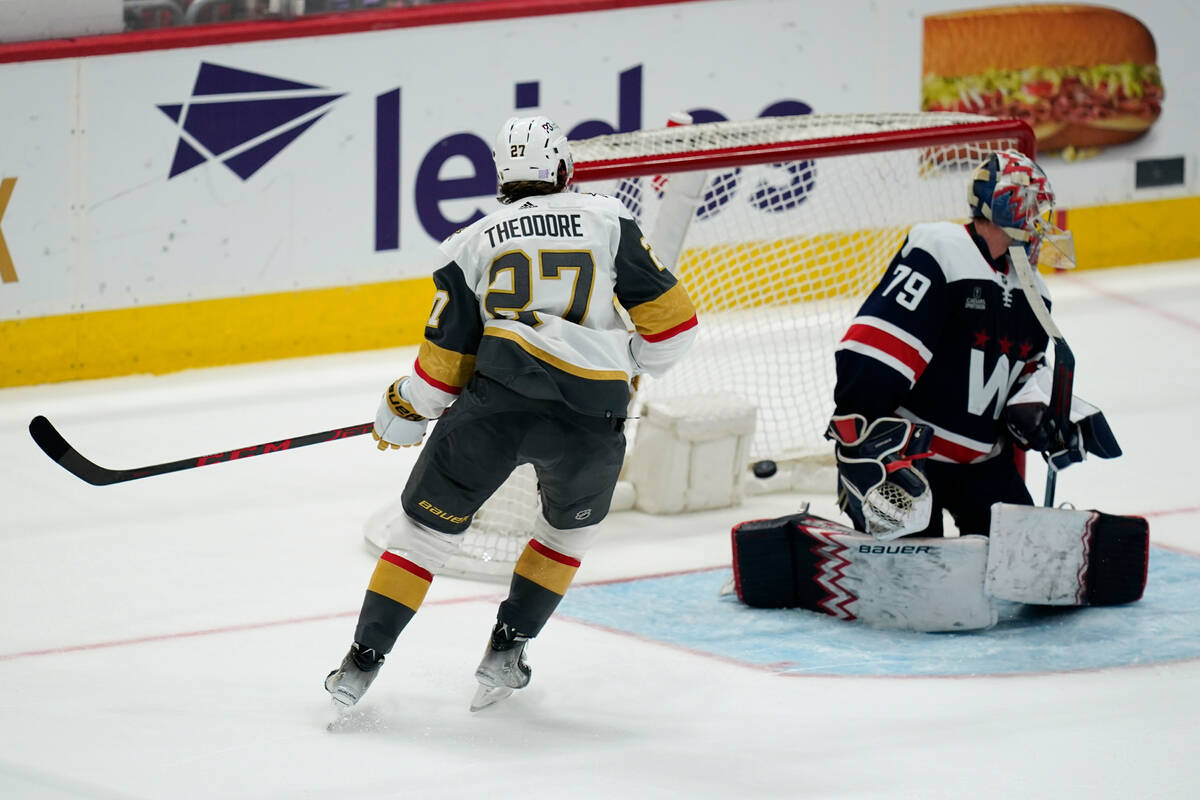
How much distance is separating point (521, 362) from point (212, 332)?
2.96 meters

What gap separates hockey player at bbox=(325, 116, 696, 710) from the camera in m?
3.27

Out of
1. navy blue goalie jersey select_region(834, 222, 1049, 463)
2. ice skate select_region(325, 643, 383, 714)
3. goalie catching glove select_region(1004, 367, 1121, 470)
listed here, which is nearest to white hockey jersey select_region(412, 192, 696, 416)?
ice skate select_region(325, 643, 383, 714)

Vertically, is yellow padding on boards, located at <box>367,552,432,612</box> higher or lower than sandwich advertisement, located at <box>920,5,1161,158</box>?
lower

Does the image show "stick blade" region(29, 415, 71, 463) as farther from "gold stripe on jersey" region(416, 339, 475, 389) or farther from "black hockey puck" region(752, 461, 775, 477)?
"black hockey puck" region(752, 461, 775, 477)

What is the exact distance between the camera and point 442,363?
3.33m

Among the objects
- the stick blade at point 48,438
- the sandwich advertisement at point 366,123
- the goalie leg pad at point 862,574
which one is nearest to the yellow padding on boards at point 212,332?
the sandwich advertisement at point 366,123

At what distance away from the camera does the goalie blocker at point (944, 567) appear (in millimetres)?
3887

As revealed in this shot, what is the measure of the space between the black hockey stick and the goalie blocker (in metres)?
0.94

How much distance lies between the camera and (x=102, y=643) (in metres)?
3.89

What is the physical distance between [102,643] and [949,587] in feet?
5.74

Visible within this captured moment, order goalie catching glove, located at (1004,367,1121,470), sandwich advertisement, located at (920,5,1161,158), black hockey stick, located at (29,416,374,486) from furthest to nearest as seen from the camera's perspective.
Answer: sandwich advertisement, located at (920,5,1161,158)
goalie catching glove, located at (1004,367,1121,470)
black hockey stick, located at (29,416,374,486)

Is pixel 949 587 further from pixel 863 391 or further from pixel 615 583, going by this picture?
pixel 615 583

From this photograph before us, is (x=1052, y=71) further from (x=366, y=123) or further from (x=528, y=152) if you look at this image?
(x=528, y=152)

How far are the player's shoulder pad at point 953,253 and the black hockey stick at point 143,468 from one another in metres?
1.19
